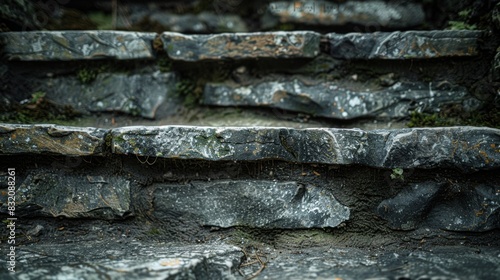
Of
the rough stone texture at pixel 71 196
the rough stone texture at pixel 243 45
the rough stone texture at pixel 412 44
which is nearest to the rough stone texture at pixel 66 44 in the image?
the rough stone texture at pixel 243 45

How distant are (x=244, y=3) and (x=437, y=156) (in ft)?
6.70

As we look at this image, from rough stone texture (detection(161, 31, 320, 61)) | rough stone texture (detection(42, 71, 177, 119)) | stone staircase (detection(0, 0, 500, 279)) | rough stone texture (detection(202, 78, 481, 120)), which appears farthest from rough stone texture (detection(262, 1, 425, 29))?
rough stone texture (detection(42, 71, 177, 119))

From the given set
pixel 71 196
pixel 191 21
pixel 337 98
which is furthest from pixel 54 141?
pixel 337 98

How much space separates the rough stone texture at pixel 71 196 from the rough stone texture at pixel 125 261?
18cm

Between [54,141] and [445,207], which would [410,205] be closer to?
[445,207]

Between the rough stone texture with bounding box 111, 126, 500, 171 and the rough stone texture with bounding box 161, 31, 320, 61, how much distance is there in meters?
0.67

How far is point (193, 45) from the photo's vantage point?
2.32m

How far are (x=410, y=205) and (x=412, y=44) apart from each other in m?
1.04

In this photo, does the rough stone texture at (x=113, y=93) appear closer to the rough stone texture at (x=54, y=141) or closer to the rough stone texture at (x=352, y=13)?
the rough stone texture at (x=54, y=141)

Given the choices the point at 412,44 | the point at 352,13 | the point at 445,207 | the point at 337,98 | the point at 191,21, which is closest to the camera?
the point at 445,207

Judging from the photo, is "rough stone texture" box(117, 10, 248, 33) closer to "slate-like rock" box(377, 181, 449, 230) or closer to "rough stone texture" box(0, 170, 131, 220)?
"rough stone texture" box(0, 170, 131, 220)

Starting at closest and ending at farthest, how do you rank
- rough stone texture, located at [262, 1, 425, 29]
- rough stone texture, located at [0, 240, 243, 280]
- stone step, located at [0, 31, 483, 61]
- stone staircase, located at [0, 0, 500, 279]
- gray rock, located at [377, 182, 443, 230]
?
rough stone texture, located at [0, 240, 243, 280]
stone staircase, located at [0, 0, 500, 279]
gray rock, located at [377, 182, 443, 230]
stone step, located at [0, 31, 483, 61]
rough stone texture, located at [262, 1, 425, 29]

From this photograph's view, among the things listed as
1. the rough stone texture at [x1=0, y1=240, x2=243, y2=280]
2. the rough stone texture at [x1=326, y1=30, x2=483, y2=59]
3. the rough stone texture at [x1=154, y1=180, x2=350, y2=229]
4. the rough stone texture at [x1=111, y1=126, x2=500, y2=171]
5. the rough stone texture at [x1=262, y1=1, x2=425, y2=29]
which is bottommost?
the rough stone texture at [x1=0, y1=240, x2=243, y2=280]

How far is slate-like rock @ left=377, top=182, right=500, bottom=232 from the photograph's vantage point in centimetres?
181
